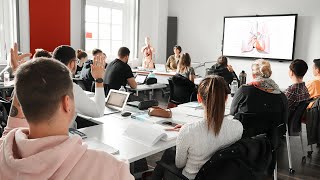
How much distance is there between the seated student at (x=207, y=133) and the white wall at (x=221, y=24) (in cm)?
688

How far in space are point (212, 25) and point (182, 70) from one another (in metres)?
5.07

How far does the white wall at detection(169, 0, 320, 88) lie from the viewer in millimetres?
7965

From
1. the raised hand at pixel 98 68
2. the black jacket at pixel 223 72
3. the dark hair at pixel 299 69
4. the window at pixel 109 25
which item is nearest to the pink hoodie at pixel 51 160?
the raised hand at pixel 98 68

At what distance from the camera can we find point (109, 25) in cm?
955

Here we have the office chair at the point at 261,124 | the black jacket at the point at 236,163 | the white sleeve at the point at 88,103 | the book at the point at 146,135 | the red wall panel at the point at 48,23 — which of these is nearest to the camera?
the black jacket at the point at 236,163

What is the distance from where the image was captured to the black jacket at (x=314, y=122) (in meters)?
3.91

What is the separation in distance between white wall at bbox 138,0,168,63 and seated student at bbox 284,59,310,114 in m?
6.68

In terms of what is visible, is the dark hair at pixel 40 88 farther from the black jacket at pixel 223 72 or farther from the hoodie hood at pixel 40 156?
the black jacket at pixel 223 72

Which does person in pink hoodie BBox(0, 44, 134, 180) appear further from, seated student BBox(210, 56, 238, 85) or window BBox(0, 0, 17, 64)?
window BBox(0, 0, 17, 64)

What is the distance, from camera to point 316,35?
7875 millimetres

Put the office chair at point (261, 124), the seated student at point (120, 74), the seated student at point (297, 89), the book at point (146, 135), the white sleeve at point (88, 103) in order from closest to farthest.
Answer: the book at point (146, 135), the white sleeve at point (88, 103), the office chair at point (261, 124), the seated student at point (297, 89), the seated student at point (120, 74)

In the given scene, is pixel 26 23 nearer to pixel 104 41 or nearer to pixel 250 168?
pixel 104 41

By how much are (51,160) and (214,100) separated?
1273mm

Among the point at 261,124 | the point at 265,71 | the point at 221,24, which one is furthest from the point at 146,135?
the point at 221,24
